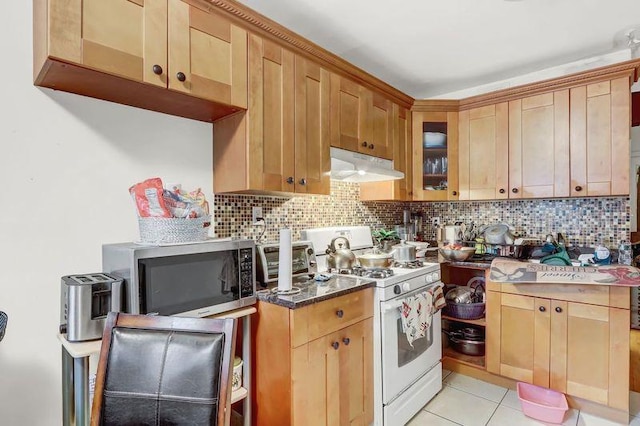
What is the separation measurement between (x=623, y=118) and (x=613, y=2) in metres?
0.79

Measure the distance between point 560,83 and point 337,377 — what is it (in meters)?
2.60

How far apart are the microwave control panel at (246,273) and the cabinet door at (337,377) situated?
1.18ft

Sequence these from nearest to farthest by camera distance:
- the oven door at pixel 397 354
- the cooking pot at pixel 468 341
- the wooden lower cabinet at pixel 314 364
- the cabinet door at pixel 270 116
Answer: the wooden lower cabinet at pixel 314 364
the cabinet door at pixel 270 116
the oven door at pixel 397 354
the cooking pot at pixel 468 341

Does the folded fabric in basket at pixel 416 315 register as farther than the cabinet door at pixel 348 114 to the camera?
Result: No

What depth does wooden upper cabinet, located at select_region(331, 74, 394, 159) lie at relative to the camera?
2.25 m

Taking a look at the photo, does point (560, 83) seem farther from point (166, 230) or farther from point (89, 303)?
point (89, 303)

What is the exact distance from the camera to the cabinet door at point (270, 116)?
5.75 ft

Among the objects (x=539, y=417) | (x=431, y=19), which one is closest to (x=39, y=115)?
(x=431, y=19)

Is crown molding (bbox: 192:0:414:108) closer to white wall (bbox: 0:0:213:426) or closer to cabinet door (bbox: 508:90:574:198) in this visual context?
white wall (bbox: 0:0:213:426)

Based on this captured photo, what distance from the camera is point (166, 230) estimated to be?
141 cm

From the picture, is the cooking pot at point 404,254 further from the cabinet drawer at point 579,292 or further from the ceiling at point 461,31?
the ceiling at point 461,31

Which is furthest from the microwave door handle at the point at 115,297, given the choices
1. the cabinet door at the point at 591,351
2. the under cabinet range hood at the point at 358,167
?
the cabinet door at the point at 591,351

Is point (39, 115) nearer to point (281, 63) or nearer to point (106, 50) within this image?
point (106, 50)

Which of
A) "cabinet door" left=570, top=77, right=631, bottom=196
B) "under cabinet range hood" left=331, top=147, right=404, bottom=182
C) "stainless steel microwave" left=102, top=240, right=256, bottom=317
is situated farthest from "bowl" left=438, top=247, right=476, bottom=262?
"stainless steel microwave" left=102, top=240, right=256, bottom=317
